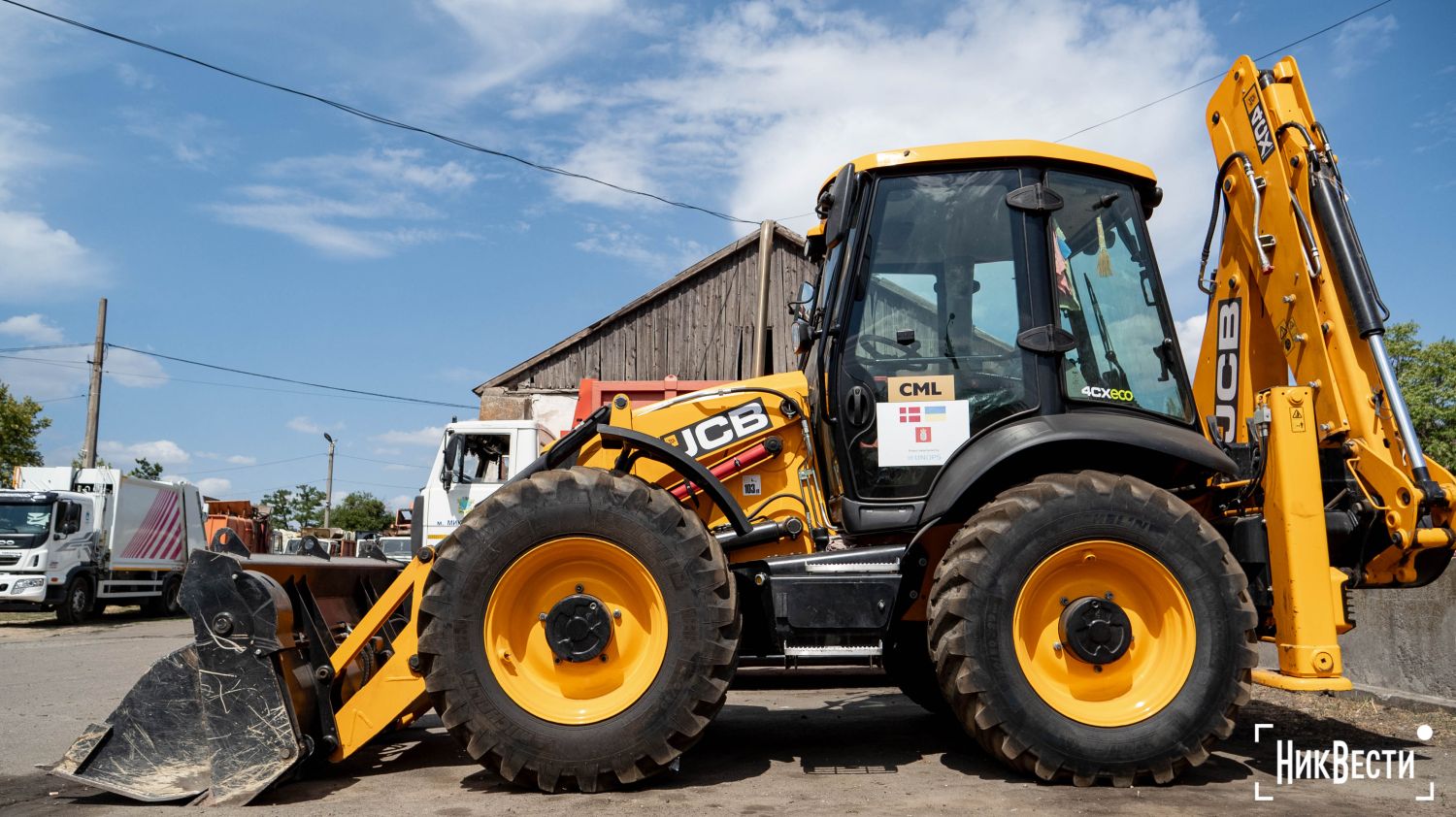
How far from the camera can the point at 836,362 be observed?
194 inches

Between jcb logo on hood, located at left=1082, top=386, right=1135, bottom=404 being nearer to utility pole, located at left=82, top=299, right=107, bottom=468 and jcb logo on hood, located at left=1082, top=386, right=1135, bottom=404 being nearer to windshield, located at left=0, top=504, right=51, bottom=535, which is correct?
windshield, located at left=0, top=504, right=51, bottom=535

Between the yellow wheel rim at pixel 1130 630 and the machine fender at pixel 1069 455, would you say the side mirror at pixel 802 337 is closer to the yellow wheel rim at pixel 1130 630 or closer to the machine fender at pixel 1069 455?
the machine fender at pixel 1069 455

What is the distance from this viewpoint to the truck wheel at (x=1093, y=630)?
169 inches

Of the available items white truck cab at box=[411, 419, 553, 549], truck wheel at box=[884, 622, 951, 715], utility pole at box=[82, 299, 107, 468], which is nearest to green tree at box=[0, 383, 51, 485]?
utility pole at box=[82, 299, 107, 468]

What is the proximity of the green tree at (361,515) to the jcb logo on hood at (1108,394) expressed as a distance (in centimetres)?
7092

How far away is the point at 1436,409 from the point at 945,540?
132ft

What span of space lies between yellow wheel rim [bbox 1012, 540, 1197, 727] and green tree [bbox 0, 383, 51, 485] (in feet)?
118

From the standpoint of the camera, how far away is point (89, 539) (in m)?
17.8

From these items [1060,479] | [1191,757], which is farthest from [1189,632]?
[1060,479]

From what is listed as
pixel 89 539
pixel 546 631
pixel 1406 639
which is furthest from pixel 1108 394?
pixel 89 539

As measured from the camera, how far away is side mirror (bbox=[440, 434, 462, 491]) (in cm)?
1219

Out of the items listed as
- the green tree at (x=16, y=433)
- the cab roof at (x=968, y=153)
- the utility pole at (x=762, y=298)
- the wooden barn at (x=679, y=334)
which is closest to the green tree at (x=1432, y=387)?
the wooden barn at (x=679, y=334)

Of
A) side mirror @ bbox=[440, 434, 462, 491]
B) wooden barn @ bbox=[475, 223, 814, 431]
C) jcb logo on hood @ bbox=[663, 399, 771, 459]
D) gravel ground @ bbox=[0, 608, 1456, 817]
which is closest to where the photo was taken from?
gravel ground @ bbox=[0, 608, 1456, 817]

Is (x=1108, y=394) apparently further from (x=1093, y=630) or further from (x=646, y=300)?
(x=646, y=300)
